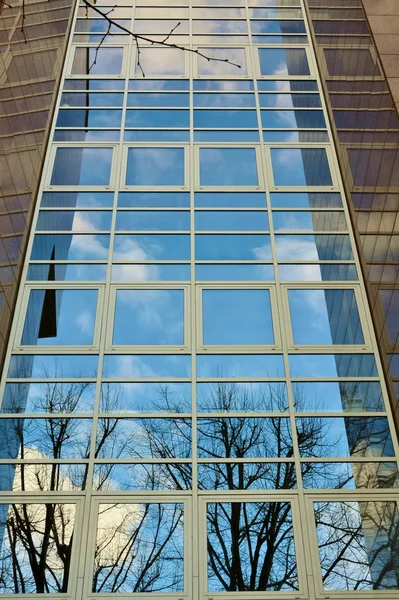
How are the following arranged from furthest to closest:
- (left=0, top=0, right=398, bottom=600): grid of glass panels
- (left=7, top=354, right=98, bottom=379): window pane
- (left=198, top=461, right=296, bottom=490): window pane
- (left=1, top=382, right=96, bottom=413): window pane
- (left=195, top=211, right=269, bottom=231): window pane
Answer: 1. (left=195, top=211, right=269, bottom=231): window pane
2. (left=7, top=354, right=98, bottom=379): window pane
3. (left=1, top=382, right=96, bottom=413): window pane
4. (left=198, top=461, right=296, bottom=490): window pane
5. (left=0, top=0, right=398, bottom=600): grid of glass panels

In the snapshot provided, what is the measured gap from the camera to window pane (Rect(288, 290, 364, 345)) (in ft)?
40.6

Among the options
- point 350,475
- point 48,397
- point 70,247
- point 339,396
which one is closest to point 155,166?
point 70,247

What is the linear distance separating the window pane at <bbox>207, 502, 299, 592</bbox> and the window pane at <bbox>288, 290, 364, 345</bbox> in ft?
10.9

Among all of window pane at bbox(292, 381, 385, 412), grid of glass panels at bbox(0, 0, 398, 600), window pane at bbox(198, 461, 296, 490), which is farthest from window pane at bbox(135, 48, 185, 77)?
window pane at bbox(198, 461, 296, 490)

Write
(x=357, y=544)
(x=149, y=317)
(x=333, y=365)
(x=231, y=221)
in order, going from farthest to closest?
(x=231, y=221) < (x=149, y=317) < (x=333, y=365) < (x=357, y=544)

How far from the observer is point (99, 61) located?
17766 millimetres

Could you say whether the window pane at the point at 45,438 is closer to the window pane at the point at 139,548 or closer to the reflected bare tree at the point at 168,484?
the reflected bare tree at the point at 168,484

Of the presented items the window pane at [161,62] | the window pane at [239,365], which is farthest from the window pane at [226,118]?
the window pane at [239,365]

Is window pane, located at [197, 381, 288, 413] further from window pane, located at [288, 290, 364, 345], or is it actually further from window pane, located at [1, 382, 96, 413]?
window pane, located at [1, 382, 96, 413]

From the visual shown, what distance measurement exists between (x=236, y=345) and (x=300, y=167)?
16.7 ft

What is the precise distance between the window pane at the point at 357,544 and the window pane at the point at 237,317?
331cm

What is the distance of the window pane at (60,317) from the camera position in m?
12.3

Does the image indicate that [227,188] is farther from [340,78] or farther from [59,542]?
[59,542]

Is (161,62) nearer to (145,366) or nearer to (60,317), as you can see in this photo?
(60,317)
